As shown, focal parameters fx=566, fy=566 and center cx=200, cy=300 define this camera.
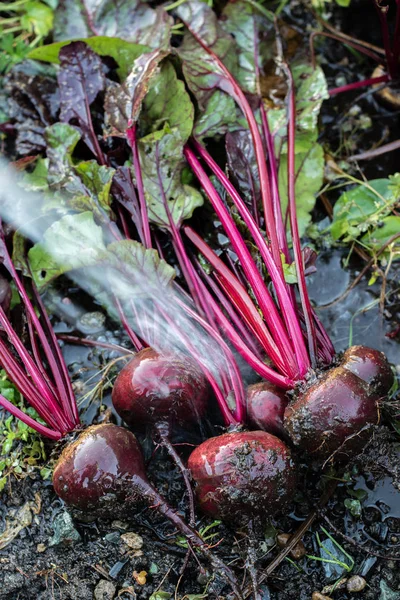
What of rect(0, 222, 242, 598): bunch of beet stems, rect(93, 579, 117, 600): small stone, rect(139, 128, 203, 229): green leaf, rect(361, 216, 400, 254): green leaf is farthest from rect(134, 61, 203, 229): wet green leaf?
rect(93, 579, 117, 600): small stone

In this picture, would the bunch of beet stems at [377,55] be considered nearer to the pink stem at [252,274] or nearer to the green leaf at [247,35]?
the green leaf at [247,35]

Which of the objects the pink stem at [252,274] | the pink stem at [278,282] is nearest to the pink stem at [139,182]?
the pink stem at [252,274]

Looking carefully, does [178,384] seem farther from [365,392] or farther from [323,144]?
[323,144]

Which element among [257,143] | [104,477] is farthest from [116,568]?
[257,143]

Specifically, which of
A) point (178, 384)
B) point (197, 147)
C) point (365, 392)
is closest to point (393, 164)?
point (197, 147)

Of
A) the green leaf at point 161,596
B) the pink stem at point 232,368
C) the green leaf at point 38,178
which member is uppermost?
the green leaf at point 38,178
